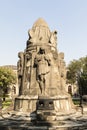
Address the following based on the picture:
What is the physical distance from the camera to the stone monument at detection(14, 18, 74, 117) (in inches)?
647

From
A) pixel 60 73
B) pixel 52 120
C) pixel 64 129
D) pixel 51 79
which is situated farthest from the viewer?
pixel 60 73

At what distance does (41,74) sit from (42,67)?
1.77ft

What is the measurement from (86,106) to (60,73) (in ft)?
11.1

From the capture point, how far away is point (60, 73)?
18.1 meters

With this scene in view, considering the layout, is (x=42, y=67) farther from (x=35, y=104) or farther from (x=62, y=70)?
(x=35, y=104)

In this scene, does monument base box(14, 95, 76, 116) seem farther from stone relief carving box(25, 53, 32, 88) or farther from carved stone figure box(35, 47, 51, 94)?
stone relief carving box(25, 53, 32, 88)

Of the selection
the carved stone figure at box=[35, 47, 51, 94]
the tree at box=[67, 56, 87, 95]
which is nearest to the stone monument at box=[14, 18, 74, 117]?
the carved stone figure at box=[35, 47, 51, 94]

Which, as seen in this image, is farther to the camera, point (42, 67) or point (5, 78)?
point (5, 78)

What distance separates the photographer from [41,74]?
651 inches

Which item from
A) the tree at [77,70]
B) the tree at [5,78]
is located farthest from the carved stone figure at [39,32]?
the tree at [5,78]

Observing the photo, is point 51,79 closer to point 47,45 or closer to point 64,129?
point 47,45

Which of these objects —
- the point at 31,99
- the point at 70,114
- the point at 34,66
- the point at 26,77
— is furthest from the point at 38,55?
the point at 70,114

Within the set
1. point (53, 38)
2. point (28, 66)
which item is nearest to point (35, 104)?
point (28, 66)

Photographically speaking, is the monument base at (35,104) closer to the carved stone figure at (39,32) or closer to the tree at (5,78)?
the carved stone figure at (39,32)
